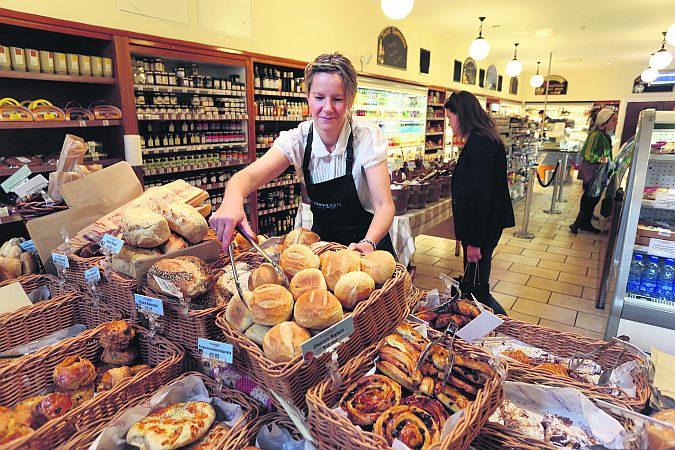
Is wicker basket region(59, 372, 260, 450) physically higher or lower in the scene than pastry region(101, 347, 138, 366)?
lower

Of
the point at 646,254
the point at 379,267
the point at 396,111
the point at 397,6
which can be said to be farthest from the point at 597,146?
the point at 379,267

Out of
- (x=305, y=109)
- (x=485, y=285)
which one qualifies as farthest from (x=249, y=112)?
(x=485, y=285)

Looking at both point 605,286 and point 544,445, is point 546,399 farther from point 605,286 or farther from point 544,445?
point 605,286

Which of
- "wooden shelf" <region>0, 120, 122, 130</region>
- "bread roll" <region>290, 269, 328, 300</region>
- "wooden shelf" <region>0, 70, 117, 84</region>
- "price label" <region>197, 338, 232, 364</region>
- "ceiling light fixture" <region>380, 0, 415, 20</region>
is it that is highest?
"ceiling light fixture" <region>380, 0, 415, 20</region>

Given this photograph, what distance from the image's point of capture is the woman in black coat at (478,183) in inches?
109

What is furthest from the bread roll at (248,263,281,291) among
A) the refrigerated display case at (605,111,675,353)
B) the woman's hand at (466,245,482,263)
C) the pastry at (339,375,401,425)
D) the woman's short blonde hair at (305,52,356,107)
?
the woman's hand at (466,245,482,263)

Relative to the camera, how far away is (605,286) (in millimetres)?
3877

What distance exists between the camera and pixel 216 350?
1073mm

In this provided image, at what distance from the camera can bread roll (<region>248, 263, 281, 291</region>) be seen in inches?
44.3

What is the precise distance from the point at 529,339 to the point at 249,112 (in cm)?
388

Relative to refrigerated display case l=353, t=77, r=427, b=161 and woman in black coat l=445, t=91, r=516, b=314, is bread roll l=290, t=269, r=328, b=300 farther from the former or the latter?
refrigerated display case l=353, t=77, r=427, b=161

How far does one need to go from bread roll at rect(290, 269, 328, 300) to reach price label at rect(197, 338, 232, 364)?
22 centimetres

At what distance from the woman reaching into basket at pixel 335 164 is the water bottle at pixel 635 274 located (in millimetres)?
1258

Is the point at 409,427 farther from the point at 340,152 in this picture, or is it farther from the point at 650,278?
the point at 650,278
